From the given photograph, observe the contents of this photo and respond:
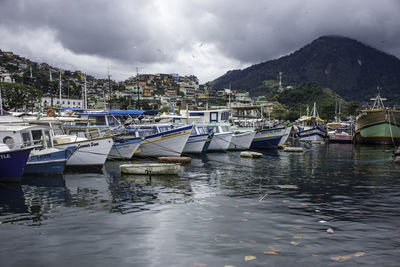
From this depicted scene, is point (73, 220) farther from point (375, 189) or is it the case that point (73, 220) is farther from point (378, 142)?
point (378, 142)

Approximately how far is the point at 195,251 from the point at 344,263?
3.26m

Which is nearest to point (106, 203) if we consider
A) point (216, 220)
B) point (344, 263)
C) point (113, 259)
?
point (216, 220)

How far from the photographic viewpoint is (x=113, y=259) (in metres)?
6.91

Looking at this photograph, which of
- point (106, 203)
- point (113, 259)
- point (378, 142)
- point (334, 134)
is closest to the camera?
point (113, 259)

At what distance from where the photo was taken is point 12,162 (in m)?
15.2

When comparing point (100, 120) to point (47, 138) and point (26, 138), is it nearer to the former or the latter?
point (47, 138)

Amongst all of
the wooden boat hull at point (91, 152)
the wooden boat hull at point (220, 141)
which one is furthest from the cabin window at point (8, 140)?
the wooden boat hull at point (220, 141)

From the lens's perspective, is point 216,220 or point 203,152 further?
point 203,152

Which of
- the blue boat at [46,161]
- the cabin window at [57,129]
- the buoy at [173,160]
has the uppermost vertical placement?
the cabin window at [57,129]

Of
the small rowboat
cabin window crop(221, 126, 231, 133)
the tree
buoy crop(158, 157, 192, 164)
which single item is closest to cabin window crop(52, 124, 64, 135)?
buoy crop(158, 157, 192, 164)

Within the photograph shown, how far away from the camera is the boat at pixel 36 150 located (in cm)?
1722

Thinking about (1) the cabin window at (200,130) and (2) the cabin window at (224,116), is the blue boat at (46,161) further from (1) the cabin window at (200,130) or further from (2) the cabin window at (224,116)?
(2) the cabin window at (224,116)

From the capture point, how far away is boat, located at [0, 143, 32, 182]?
49.0 feet

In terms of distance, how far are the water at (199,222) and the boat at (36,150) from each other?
84 centimetres
